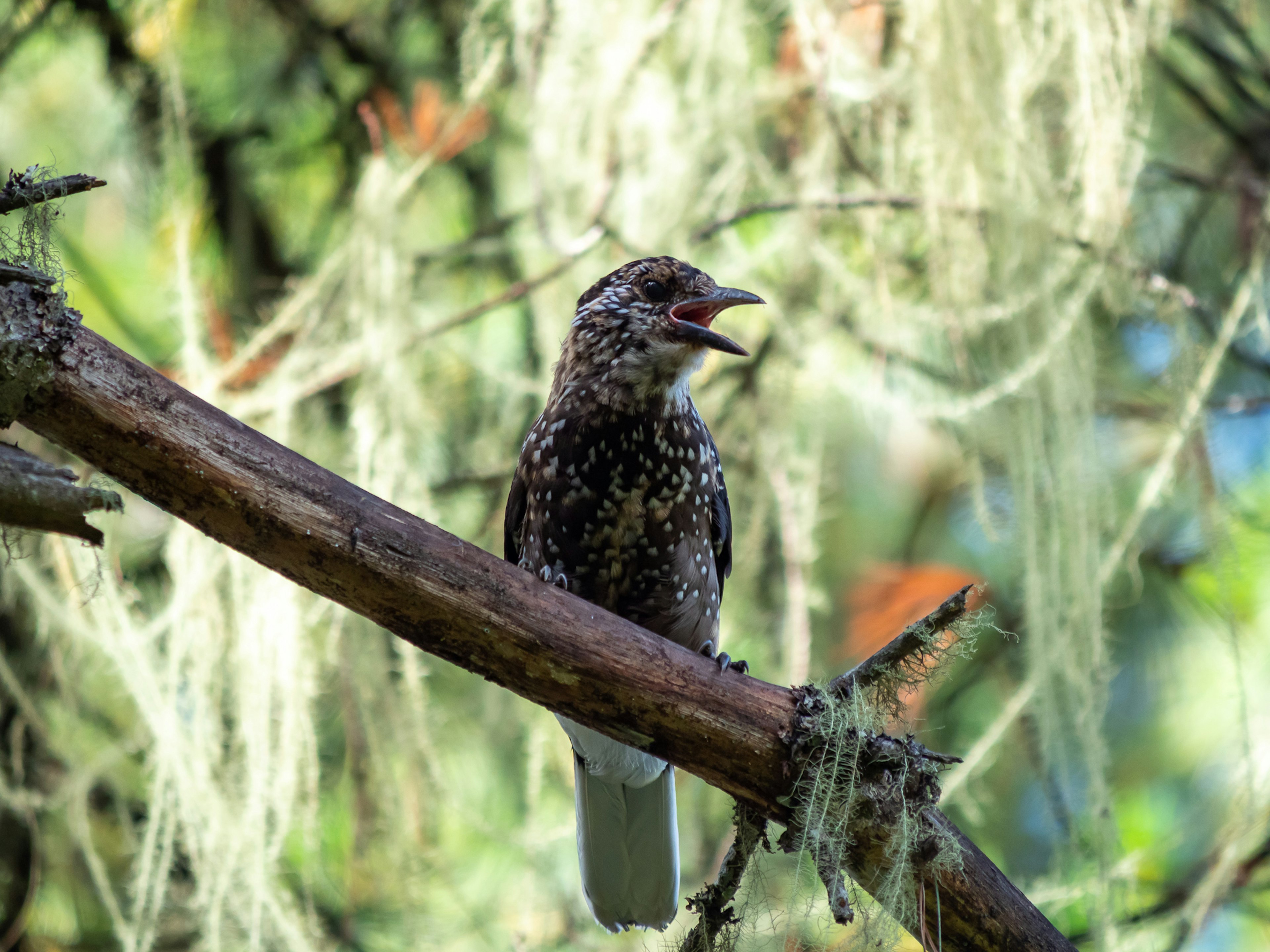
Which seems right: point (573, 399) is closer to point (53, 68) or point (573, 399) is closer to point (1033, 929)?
point (1033, 929)

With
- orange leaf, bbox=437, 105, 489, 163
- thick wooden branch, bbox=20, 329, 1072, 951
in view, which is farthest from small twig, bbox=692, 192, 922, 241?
thick wooden branch, bbox=20, 329, 1072, 951

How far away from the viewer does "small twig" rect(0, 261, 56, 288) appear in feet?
5.78

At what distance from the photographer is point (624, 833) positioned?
2.93 metres

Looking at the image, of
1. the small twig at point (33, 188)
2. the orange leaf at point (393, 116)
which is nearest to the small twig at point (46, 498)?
the small twig at point (33, 188)

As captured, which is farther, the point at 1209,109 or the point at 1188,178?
the point at 1209,109

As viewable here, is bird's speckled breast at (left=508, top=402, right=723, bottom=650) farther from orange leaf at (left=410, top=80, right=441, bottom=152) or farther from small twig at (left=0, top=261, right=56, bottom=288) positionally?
orange leaf at (left=410, top=80, right=441, bottom=152)

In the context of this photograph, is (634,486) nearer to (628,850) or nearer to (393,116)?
(628,850)

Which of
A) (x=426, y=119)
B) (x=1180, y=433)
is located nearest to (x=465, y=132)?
(x=426, y=119)

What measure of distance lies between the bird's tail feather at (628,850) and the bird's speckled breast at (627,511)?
0.48 m

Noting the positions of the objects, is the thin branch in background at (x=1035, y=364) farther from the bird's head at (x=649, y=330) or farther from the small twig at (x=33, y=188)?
the small twig at (x=33, y=188)

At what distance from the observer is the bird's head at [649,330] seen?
2.58 meters

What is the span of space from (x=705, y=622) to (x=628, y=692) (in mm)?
824

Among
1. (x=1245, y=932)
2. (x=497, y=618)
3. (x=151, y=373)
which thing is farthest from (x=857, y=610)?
(x=151, y=373)

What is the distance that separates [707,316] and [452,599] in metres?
1.08
